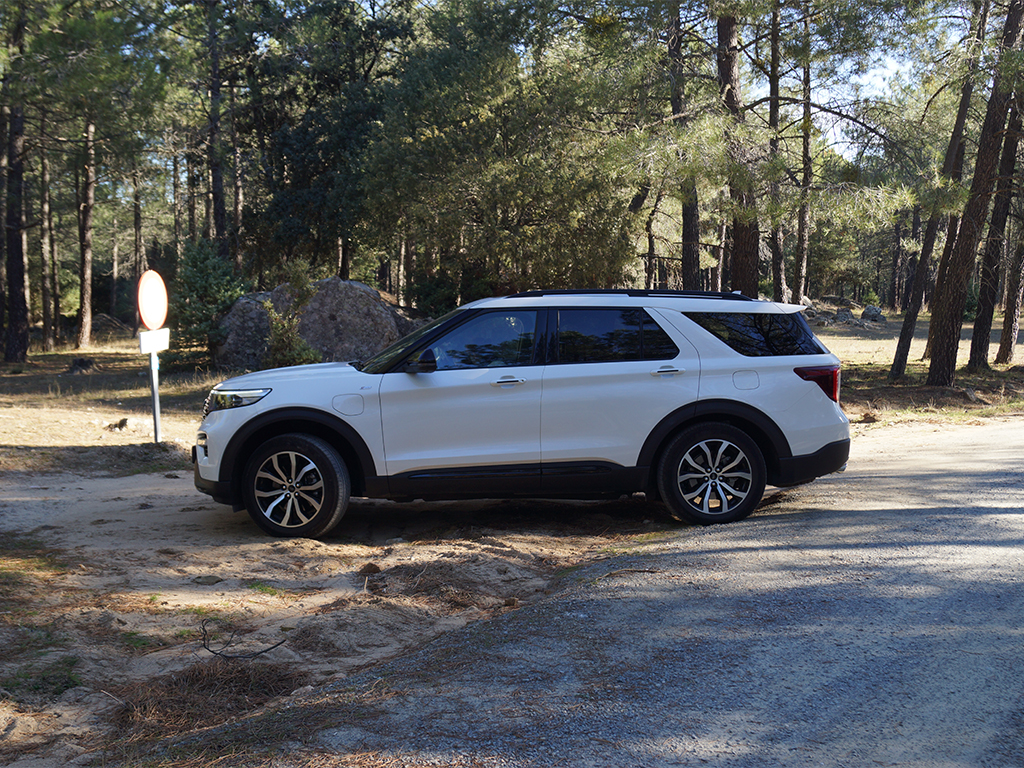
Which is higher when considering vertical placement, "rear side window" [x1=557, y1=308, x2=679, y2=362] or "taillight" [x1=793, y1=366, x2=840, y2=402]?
"rear side window" [x1=557, y1=308, x2=679, y2=362]

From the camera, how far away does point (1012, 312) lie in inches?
856

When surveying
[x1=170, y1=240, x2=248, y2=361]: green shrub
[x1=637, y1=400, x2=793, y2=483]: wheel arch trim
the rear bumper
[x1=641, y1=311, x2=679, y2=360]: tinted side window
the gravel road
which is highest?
[x1=170, y1=240, x2=248, y2=361]: green shrub

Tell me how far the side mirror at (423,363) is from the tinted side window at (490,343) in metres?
0.11

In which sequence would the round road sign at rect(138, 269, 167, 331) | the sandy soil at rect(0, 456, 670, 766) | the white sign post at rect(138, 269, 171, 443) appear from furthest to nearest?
the round road sign at rect(138, 269, 167, 331) → the white sign post at rect(138, 269, 171, 443) → the sandy soil at rect(0, 456, 670, 766)

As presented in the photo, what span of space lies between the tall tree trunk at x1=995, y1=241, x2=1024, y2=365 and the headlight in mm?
19753

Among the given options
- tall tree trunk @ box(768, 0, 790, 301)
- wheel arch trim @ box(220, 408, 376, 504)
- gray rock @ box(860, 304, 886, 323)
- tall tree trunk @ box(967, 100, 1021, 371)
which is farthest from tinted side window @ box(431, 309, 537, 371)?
gray rock @ box(860, 304, 886, 323)

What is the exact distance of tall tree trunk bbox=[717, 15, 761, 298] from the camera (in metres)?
12.9

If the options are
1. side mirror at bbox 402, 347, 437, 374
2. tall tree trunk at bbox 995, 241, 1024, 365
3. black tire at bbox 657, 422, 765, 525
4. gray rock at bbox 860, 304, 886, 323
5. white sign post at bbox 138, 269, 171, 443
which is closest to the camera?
side mirror at bbox 402, 347, 437, 374

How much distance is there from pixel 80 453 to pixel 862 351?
2193 cm

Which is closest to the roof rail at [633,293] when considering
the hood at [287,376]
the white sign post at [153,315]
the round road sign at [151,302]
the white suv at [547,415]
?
the white suv at [547,415]

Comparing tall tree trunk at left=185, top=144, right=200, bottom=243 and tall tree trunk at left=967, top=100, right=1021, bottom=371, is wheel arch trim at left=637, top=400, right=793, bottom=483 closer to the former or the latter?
tall tree trunk at left=967, top=100, right=1021, bottom=371

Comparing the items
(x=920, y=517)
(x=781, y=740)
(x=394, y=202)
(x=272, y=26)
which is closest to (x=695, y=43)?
(x=394, y=202)

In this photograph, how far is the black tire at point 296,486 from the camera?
6.25m

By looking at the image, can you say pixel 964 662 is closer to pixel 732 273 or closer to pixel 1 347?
pixel 732 273
